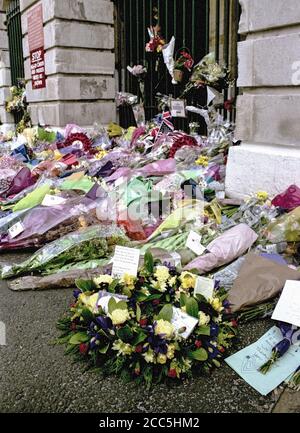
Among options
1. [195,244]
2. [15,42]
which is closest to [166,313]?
[195,244]

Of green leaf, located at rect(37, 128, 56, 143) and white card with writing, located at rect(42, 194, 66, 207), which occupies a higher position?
green leaf, located at rect(37, 128, 56, 143)

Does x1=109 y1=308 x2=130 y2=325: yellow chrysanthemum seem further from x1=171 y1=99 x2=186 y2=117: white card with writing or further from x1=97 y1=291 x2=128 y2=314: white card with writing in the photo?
x1=171 y1=99 x2=186 y2=117: white card with writing

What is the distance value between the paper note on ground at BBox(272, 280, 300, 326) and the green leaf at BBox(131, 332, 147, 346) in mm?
683

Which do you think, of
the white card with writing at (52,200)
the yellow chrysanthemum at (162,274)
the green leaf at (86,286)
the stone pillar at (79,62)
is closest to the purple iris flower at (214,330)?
the yellow chrysanthemum at (162,274)

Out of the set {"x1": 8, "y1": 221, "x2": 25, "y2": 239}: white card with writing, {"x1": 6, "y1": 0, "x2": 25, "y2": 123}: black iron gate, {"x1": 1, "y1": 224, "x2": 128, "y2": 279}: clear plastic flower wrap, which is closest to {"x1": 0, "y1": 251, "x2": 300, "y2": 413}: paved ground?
{"x1": 1, "y1": 224, "x2": 128, "y2": 279}: clear plastic flower wrap

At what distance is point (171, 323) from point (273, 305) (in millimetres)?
722

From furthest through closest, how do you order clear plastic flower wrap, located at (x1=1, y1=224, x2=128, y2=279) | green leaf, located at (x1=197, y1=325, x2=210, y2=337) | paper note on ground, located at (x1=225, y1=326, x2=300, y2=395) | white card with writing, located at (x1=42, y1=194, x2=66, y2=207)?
white card with writing, located at (x1=42, y1=194, x2=66, y2=207) → clear plastic flower wrap, located at (x1=1, y1=224, x2=128, y2=279) → green leaf, located at (x1=197, y1=325, x2=210, y2=337) → paper note on ground, located at (x1=225, y1=326, x2=300, y2=395)

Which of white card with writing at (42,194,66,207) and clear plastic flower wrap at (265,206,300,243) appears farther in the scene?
white card with writing at (42,194,66,207)

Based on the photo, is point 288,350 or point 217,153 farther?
point 217,153

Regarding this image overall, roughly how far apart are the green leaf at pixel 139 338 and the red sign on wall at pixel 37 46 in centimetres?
723

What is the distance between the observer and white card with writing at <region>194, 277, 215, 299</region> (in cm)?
226

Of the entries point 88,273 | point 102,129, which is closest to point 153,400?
point 88,273

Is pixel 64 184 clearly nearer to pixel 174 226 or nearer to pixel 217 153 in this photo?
pixel 174 226

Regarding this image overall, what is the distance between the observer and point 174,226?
11.2 feet
